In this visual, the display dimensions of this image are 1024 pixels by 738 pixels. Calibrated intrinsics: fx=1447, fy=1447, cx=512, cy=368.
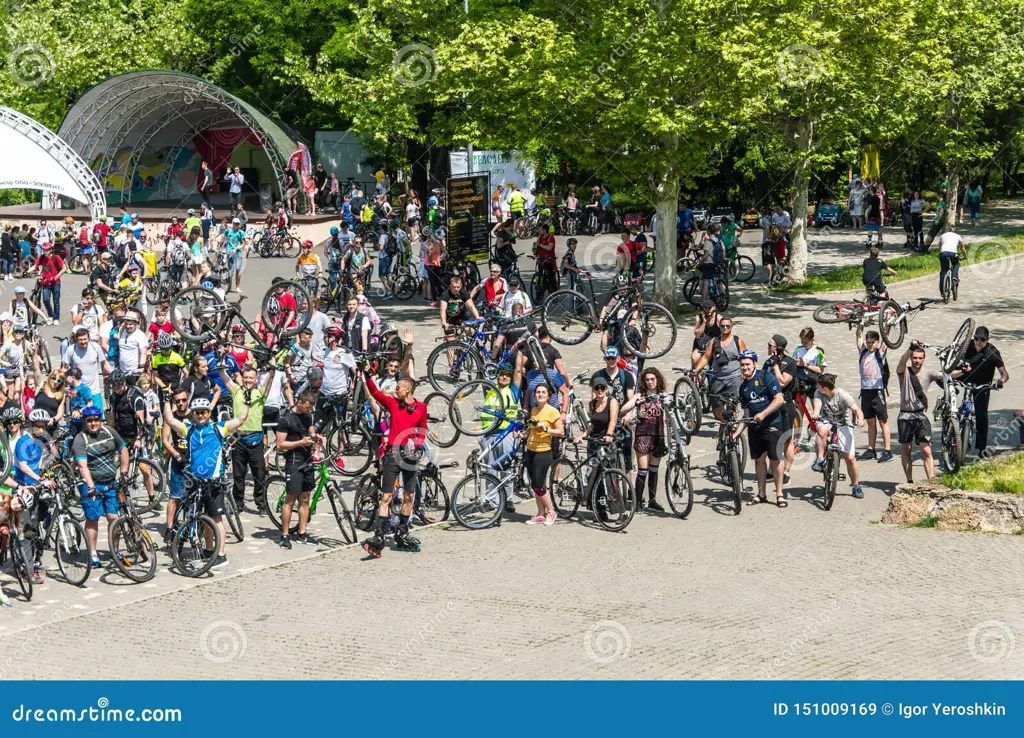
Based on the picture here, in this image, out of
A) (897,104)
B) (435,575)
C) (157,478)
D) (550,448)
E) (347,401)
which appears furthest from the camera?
(897,104)

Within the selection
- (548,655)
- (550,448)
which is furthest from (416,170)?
(548,655)

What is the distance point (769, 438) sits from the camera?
16.1m

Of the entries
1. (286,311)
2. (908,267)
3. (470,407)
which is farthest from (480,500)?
(908,267)

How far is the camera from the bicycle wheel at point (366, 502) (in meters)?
15.4

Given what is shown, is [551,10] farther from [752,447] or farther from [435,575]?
[435,575]

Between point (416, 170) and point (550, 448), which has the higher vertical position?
point (416, 170)

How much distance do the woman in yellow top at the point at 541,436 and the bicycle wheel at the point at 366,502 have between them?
Answer: 1.65 m

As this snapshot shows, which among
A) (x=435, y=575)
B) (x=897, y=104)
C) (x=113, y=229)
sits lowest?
(x=435, y=575)

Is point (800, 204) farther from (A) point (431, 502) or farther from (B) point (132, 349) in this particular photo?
(A) point (431, 502)

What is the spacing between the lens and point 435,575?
13766 mm

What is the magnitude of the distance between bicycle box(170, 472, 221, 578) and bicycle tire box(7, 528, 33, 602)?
1.36 meters

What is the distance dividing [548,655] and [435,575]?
2801mm

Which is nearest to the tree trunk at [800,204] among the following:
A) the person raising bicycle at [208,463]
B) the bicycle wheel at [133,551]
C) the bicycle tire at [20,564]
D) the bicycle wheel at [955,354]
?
the bicycle wheel at [955,354]

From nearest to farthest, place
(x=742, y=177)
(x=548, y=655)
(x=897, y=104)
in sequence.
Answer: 1. (x=548, y=655)
2. (x=897, y=104)
3. (x=742, y=177)
